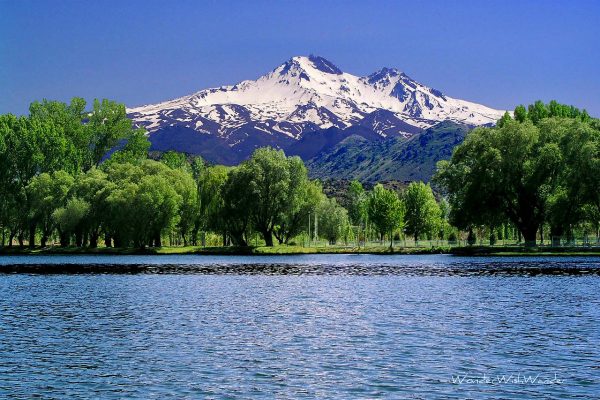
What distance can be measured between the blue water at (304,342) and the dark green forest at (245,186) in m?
55.9

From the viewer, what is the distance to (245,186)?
437 feet

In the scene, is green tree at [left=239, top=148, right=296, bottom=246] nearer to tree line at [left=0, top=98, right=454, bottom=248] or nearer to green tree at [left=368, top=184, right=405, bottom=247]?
tree line at [left=0, top=98, right=454, bottom=248]

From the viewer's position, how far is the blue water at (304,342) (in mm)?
23156

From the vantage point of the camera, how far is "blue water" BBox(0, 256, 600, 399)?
23.2 meters

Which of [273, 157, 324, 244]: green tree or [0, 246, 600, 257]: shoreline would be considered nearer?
[0, 246, 600, 257]: shoreline

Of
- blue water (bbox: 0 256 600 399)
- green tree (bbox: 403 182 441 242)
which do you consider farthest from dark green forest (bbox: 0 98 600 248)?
blue water (bbox: 0 256 600 399)

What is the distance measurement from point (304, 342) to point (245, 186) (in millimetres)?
102248

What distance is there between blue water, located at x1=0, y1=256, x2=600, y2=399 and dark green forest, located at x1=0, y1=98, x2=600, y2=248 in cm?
5592

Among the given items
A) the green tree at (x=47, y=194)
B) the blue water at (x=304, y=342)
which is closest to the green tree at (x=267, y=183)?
the green tree at (x=47, y=194)

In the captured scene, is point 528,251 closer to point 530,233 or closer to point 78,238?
point 530,233

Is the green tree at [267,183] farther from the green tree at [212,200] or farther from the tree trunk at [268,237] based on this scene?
the green tree at [212,200]

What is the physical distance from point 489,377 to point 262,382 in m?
7.37

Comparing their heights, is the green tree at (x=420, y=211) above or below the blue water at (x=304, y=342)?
above

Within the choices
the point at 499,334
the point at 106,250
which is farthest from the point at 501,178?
the point at 499,334
